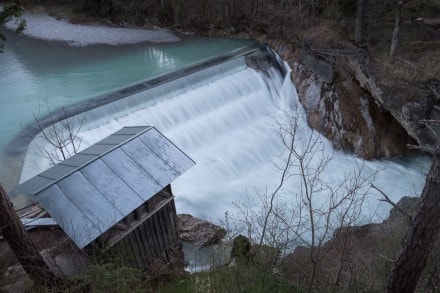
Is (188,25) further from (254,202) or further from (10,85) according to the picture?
(254,202)

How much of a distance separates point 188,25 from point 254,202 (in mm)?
13540

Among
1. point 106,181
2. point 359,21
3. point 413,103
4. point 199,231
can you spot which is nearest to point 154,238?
point 106,181

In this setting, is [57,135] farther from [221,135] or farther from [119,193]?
[221,135]

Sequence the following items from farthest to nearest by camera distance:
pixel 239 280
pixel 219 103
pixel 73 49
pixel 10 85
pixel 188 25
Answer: pixel 188 25, pixel 73 49, pixel 10 85, pixel 219 103, pixel 239 280

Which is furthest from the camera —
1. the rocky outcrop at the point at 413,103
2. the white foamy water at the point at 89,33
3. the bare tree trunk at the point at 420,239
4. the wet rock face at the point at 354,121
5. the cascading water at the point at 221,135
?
the white foamy water at the point at 89,33

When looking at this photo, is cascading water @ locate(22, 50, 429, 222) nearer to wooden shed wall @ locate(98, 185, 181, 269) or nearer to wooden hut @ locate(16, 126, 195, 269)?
wooden shed wall @ locate(98, 185, 181, 269)

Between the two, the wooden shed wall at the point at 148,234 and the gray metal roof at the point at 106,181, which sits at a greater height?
the gray metal roof at the point at 106,181

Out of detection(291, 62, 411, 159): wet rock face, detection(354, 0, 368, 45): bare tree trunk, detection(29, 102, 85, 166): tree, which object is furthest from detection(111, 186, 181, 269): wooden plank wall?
detection(354, 0, 368, 45): bare tree trunk

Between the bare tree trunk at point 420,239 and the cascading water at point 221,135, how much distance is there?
6.27 meters

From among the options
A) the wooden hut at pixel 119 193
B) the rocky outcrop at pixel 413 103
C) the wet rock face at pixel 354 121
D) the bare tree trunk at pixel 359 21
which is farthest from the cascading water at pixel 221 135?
the bare tree trunk at pixel 359 21

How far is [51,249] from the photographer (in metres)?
6.10

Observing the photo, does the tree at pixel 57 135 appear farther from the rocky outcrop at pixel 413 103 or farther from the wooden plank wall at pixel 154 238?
the rocky outcrop at pixel 413 103

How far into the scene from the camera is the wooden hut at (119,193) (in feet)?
18.7

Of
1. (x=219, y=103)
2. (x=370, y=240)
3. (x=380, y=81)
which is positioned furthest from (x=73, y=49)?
(x=370, y=240)
